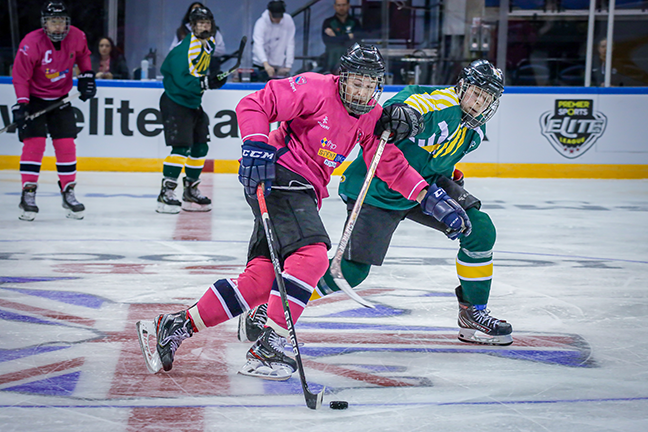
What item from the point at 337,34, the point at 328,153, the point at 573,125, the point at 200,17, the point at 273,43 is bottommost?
the point at 328,153

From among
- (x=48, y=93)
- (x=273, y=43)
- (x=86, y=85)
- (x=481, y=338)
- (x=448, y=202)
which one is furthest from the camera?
(x=273, y=43)

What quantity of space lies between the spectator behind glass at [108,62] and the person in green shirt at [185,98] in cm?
288

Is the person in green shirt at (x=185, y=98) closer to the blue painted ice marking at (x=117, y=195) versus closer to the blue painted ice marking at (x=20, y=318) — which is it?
the blue painted ice marking at (x=117, y=195)

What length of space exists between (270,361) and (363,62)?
88 centimetres

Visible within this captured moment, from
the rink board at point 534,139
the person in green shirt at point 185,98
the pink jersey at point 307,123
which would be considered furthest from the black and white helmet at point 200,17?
the pink jersey at point 307,123

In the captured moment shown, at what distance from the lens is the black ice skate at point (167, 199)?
5.71m

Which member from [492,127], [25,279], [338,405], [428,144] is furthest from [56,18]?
[492,127]

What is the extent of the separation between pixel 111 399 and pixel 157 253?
2201 mm

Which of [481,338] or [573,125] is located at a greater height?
[573,125]

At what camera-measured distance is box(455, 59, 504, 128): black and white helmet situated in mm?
2570

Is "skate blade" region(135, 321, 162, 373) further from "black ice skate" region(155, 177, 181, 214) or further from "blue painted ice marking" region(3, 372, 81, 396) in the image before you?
"black ice skate" region(155, 177, 181, 214)

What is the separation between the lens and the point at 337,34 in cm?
884

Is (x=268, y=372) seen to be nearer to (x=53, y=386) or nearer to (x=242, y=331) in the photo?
(x=242, y=331)

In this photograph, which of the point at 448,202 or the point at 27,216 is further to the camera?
the point at 27,216
